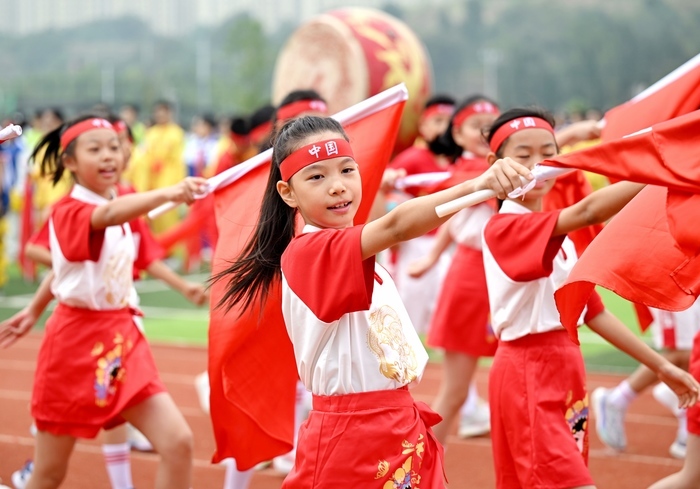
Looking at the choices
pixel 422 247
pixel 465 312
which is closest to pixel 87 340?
pixel 465 312

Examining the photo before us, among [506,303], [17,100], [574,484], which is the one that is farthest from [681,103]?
[17,100]

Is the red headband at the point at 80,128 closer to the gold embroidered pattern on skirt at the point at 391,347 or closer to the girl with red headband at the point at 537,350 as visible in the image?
the girl with red headband at the point at 537,350

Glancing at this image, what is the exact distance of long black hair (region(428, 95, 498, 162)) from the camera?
6.46 meters

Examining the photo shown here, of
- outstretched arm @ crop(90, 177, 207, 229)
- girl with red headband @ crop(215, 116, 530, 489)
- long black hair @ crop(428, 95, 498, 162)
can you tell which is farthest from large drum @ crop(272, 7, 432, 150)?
girl with red headband @ crop(215, 116, 530, 489)

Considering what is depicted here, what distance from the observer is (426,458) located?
335cm

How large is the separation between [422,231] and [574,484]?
50.5 inches

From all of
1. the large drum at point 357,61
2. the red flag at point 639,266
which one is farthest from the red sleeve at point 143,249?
the large drum at point 357,61

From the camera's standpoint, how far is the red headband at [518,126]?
415cm

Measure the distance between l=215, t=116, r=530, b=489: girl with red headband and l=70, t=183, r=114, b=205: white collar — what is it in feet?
5.58

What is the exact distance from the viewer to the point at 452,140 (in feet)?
22.0

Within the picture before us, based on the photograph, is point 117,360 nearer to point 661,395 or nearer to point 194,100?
point 661,395

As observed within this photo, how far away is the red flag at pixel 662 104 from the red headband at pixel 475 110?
121cm

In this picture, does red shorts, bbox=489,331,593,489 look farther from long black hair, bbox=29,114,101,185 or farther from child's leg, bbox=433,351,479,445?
long black hair, bbox=29,114,101,185

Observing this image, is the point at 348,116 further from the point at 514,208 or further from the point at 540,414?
the point at 540,414
